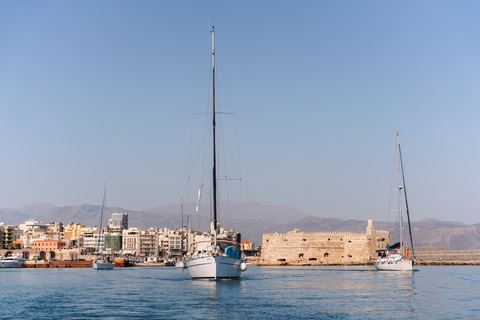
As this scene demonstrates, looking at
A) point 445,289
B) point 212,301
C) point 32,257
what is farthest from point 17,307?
point 32,257

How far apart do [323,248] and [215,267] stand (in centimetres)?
5083

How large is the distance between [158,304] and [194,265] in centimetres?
1156

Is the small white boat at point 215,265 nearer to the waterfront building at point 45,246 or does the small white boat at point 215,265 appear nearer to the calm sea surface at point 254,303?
the calm sea surface at point 254,303

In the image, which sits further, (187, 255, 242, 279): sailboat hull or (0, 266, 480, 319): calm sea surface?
(187, 255, 242, 279): sailboat hull

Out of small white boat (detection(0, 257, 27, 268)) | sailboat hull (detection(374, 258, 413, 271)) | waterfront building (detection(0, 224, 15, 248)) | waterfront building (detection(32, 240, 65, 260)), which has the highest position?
waterfront building (detection(0, 224, 15, 248))

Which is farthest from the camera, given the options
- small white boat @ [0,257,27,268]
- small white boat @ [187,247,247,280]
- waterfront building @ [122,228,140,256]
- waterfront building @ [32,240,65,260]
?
waterfront building @ [122,228,140,256]

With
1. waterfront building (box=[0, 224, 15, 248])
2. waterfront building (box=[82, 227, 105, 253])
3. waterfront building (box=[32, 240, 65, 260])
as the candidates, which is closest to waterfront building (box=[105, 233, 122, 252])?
waterfront building (box=[82, 227, 105, 253])

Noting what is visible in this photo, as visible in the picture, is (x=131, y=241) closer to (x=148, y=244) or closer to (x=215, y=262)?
(x=148, y=244)

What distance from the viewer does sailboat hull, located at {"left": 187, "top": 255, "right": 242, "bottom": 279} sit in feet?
120

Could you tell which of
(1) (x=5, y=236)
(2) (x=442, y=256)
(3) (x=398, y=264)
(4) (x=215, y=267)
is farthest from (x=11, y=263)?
(4) (x=215, y=267)

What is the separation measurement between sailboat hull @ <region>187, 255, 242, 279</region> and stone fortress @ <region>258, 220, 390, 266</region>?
153ft

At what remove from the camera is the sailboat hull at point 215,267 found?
36438mm

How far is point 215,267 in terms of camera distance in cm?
3631

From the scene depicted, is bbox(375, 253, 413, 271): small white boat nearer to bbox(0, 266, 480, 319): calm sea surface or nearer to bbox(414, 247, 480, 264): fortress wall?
bbox(0, 266, 480, 319): calm sea surface
